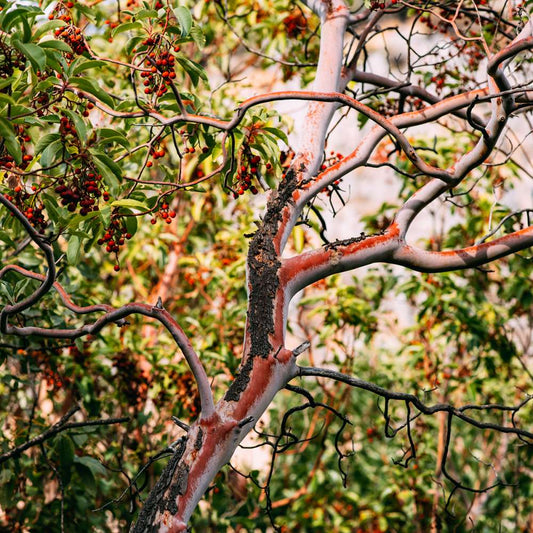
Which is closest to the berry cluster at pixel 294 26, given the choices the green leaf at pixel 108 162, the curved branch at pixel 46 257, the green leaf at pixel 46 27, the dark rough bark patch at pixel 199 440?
the green leaf at pixel 46 27

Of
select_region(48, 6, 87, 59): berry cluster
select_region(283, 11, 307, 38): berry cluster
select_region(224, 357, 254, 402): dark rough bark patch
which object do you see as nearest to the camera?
select_region(224, 357, 254, 402): dark rough bark patch

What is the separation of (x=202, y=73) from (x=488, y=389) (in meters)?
3.57

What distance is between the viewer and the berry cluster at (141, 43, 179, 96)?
196 cm

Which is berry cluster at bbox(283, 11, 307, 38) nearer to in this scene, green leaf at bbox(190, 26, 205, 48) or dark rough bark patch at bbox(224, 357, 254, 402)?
green leaf at bbox(190, 26, 205, 48)

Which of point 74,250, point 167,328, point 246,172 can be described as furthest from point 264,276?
point 74,250

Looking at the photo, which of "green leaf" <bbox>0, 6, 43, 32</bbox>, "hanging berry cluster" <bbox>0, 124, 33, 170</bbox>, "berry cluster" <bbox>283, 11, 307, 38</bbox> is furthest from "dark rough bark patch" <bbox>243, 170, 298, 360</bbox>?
"berry cluster" <bbox>283, 11, 307, 38</bbox>

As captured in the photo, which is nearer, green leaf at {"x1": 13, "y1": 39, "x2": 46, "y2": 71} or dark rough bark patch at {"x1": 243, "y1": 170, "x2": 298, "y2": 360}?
green leaf at {"x1": 13, "y1": 39, "x2": 46, "y2": 71}

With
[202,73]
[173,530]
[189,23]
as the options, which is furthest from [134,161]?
[173,530]

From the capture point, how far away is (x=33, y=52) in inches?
65.3

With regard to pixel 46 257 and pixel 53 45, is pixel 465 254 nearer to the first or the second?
pixel 46 257

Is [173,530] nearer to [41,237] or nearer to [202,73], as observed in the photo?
[41,237]

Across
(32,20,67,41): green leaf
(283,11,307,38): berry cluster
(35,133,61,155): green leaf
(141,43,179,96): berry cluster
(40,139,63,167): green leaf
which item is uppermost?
(283,11,307,38): berry cluster

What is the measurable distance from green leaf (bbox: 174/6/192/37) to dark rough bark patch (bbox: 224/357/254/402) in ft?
2.98

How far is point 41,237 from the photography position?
168cm
